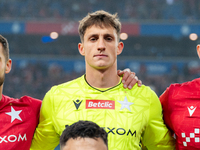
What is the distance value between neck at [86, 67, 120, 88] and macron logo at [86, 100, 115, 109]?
16cm

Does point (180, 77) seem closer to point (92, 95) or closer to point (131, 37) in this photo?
point (131, 37)

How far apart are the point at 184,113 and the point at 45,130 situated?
1.24 m

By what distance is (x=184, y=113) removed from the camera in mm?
2607

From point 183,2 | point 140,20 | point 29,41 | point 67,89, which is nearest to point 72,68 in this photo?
point 29,41

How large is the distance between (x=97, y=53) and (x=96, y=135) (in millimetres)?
1126

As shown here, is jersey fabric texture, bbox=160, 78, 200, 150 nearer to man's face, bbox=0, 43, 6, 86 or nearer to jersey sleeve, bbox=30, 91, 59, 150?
jersey sleeve, bbox=30, 91, 59, 150

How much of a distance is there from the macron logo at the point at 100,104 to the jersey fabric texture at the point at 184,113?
54 cm

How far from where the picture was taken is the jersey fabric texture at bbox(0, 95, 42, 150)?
97.0 inches

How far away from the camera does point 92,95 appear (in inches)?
104

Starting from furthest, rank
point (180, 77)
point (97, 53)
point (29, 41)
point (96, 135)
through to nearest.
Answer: point (29, 41) → point (180, 77) → point (97, 53) → point (96, 135)

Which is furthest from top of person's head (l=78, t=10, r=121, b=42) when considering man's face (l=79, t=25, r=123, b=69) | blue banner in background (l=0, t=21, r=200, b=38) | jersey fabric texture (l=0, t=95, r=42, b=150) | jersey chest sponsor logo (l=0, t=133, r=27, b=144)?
blue banner in background (l=0, t=21, r=200, b=38)

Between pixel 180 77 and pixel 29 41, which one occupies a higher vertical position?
pixel 29 41

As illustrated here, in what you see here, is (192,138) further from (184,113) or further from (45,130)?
(45,130)

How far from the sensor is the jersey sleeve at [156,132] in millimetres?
2588
